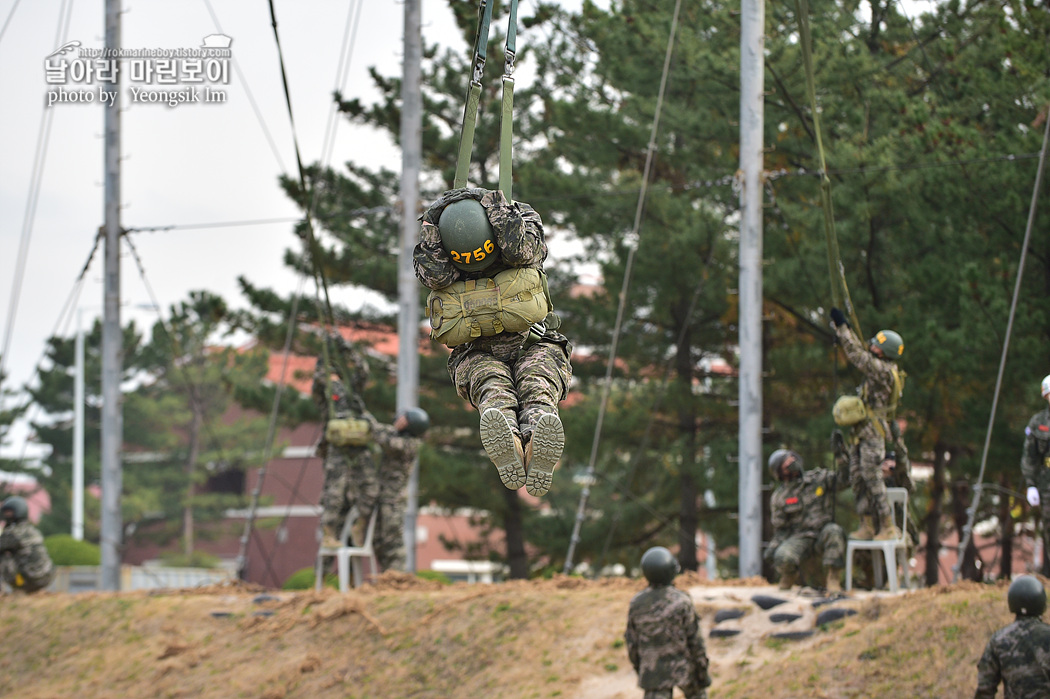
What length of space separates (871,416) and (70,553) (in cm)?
2105

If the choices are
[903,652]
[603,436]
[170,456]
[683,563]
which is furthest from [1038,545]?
[170,456]

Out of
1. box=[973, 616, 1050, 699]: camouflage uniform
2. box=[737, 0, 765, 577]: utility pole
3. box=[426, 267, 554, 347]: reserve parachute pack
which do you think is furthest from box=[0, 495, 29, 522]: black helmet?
box=[973, 616, 1050, 699]: camouflage uniform

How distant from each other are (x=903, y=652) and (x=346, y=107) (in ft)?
47.8

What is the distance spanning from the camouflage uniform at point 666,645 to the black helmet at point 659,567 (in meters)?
0.09

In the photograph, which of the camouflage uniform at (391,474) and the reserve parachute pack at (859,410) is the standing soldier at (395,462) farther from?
the reserve parachute pack at (859,410)

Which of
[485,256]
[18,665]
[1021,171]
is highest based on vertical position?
[1021,171]

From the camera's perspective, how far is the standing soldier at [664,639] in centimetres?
1056

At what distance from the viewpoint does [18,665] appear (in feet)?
51.6

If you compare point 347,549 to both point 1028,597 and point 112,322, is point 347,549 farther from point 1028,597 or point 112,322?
point 1028,597

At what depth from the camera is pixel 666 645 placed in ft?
34.7

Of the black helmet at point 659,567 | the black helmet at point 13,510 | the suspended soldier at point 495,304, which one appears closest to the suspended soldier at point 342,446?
the black helmet at point 13,510

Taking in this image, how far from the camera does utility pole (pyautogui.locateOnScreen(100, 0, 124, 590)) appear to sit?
19688mm

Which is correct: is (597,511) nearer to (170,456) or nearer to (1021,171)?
(1021,171)

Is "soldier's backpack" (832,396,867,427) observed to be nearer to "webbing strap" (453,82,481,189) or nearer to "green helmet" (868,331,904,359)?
"green helmet" (868,331,904,359)
